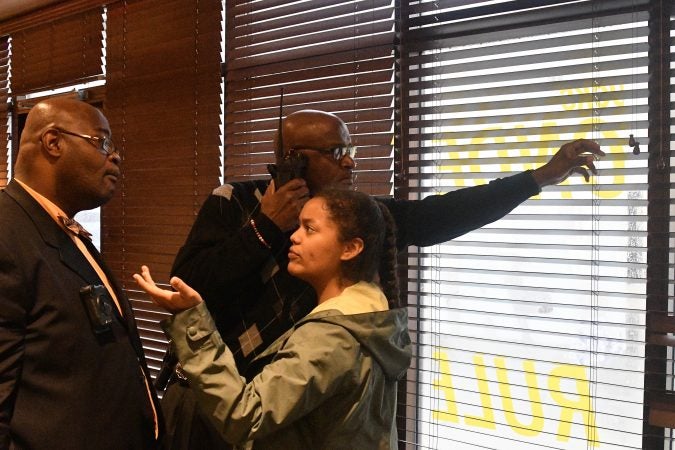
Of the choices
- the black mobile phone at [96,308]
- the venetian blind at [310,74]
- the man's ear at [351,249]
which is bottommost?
the black mobile phone at [96,308]

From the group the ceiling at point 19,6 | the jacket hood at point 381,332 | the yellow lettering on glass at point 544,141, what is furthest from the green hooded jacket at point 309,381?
the ceiling at point 19,6

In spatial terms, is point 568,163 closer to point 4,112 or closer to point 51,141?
point 51,141

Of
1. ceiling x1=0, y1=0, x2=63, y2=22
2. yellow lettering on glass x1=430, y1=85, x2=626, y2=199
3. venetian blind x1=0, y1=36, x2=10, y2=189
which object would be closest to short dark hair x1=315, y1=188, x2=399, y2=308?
yellow lettering on glass x1=430, y1=85, x2=626, y2=199

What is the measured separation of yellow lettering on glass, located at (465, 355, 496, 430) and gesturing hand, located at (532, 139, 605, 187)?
60 centimetres

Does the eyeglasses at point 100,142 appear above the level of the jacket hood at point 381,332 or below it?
above

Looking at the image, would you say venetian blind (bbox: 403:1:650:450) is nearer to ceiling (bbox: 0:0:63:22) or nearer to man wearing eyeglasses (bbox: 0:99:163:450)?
man wearing eyeglasses (bbox: 0:99:163:450)

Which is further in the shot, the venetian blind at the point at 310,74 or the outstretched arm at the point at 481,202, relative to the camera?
the venetian blind at the point at 310,74

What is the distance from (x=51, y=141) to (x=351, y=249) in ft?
2.34

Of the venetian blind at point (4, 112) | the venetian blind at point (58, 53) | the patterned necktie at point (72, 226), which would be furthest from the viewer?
the venetian blind at point (4, 112)

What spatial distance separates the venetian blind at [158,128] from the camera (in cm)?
243

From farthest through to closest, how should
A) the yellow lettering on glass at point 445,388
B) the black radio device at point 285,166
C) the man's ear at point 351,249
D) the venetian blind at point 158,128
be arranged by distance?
the venetian blind at point 158,128, the yellow lettering on glass at point 445,388, the black radio device at point 285,166, the man's ear at point 351,249

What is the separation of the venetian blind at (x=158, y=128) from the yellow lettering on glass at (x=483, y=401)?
4.13ft

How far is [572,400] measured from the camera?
1665mm

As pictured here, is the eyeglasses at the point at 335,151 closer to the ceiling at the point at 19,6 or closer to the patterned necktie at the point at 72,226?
the patterned necktie at the point at 72,226
